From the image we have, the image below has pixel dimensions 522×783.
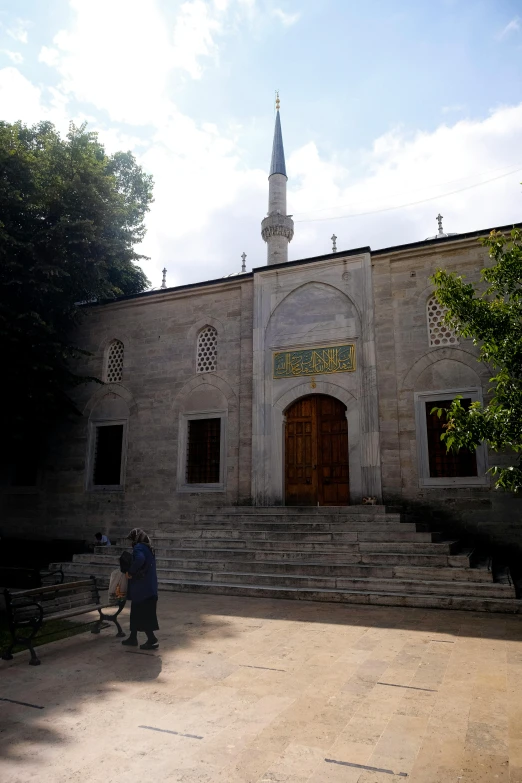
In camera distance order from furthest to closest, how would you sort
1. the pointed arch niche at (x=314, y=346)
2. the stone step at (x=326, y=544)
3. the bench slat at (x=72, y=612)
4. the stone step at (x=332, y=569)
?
the pointed arch niche at (x=314, y=346) → the stone step at (x=326, y=544) → the stone step at (x=332, y=569) → the bench slat at (x=72, y=612)

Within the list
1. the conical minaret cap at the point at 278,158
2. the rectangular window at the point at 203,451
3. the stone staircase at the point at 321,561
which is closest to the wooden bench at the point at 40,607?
the stone staircase at the point at 321,561

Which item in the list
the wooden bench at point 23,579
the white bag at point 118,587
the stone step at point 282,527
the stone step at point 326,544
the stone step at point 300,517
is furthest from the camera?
the stone step at point 300,517

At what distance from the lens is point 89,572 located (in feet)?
30.0

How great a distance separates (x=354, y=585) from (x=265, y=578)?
4.43ft

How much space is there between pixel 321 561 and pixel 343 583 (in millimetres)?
978

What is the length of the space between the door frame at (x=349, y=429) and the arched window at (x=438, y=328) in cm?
211

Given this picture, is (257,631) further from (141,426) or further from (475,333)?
(141,426)

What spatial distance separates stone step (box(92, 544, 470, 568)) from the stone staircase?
1 cm

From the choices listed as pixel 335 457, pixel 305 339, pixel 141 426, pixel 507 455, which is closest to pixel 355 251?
pixel 305 339

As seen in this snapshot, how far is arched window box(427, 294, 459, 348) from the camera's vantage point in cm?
1086

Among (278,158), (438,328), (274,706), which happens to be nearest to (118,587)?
(274,706)

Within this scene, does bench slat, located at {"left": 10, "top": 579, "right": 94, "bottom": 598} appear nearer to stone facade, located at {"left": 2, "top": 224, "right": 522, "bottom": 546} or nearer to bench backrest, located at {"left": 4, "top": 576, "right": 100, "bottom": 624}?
bench backrest, located at {"left": 4, "top": 576, "right": 100, "bottom": 624}

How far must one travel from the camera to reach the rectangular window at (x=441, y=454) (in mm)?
10086

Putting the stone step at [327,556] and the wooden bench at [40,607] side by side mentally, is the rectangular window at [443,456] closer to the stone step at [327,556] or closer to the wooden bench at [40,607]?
the stone step at [327,556]
